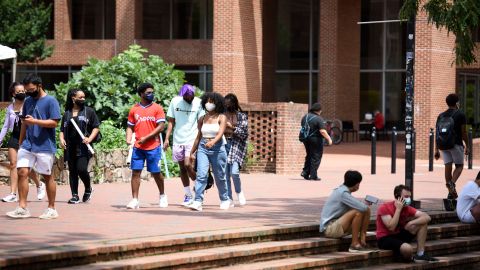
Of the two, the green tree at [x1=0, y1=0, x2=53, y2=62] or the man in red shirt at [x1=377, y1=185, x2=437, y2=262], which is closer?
the man in red shirt at [x1=377, y1=185, x2=437, y2=262]

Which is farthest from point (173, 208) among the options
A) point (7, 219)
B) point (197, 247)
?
point (197, 247)

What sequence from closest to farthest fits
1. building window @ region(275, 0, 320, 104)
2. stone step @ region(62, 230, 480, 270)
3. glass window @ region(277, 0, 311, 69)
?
stone step @ region(62, 230, 480, 270)
building window @ region(275, 0, 320, 104)
glass window @ region(277, 0, 311, 69)

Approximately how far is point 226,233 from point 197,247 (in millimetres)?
451

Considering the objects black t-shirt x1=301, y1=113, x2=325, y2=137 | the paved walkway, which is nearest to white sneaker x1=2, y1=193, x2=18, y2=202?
the paved walkway

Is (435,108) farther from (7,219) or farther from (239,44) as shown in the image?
(7,219)

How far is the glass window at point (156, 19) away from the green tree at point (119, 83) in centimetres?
2103

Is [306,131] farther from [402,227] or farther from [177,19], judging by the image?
[177,19]

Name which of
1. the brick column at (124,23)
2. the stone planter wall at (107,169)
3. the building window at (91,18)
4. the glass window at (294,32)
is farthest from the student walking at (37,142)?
the glass window at (294,32)

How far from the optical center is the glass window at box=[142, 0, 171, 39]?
157 feet

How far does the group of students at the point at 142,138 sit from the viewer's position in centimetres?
1309

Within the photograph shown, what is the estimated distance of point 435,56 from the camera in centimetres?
3588

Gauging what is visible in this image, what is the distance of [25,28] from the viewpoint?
43.1m

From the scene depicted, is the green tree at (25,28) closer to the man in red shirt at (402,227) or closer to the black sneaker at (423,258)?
the man in red shirt at (402,227)

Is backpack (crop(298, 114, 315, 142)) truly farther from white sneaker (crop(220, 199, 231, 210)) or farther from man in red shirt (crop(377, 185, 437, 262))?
man in red shirt (crop(377, 185, 437, 262))
